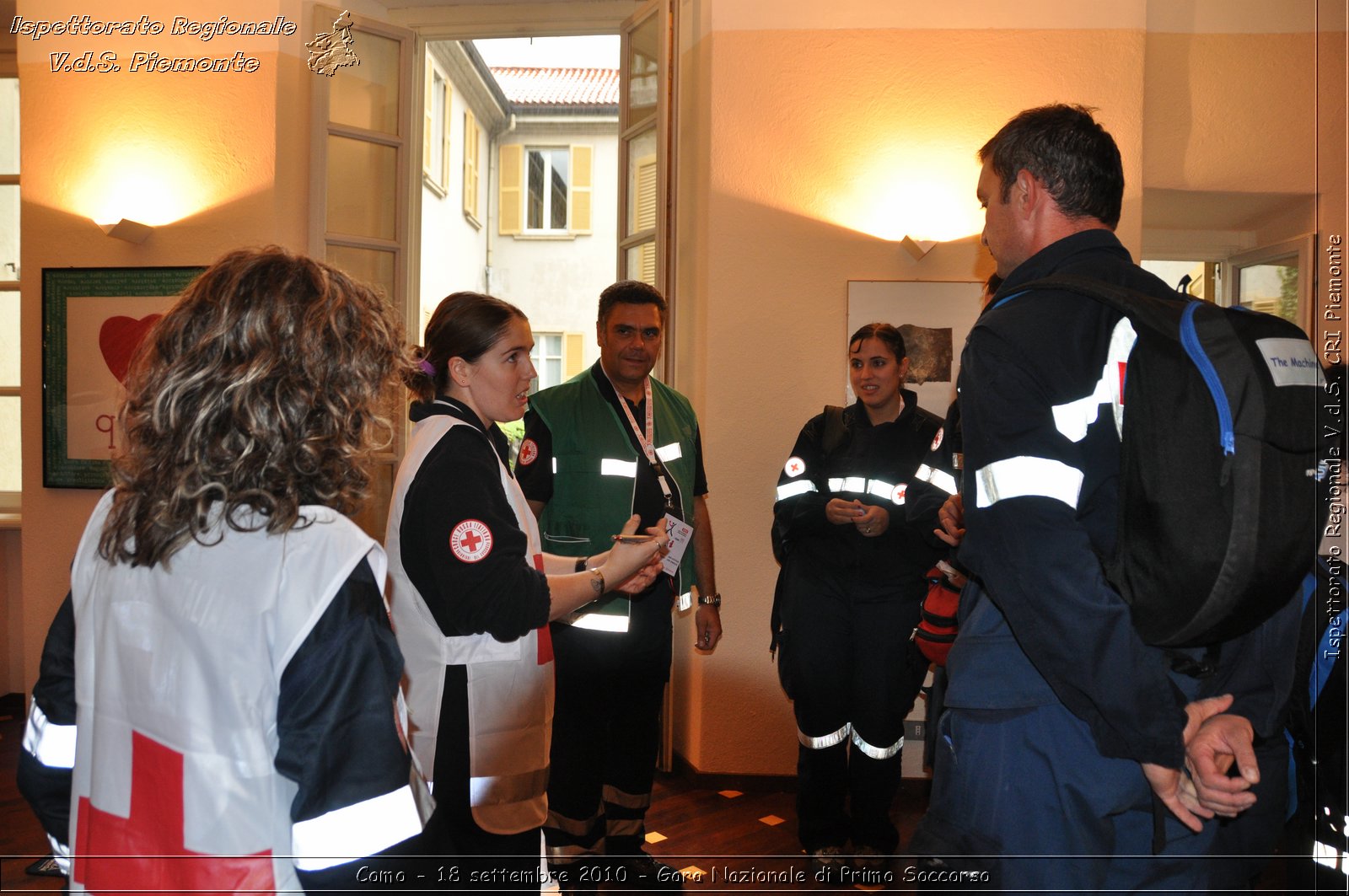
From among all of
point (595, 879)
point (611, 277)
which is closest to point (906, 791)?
point (595, 879)

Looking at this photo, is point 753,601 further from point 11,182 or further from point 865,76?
point 11,182

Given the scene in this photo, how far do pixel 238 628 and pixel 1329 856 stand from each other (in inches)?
66.9

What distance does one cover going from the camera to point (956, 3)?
3939 mm

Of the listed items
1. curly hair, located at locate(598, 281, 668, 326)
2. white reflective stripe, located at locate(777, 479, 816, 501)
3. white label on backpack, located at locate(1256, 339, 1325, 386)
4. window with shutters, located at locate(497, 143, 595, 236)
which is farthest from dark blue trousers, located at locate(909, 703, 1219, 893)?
window with shutters, located at locate(497, 143, 595, 236)

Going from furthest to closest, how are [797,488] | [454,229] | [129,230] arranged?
[454,229] → [129,230] → [797,488]

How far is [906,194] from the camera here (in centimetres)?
398

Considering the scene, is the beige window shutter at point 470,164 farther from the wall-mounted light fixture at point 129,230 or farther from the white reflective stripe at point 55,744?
the white reflective stripe at point 55,744

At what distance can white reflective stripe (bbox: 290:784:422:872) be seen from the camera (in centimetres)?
94

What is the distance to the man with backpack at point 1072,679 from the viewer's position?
123 centimetres

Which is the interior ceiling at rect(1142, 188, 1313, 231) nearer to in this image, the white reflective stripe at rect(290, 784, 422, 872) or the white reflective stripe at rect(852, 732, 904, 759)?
the white reflective stripe at rect(852, 732, 904, 759)

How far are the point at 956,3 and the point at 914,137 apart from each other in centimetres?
59

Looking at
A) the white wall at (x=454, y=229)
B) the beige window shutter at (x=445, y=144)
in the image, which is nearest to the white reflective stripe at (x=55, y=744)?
the white wall at (x=454, y=229)

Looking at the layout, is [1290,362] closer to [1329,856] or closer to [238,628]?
[1329,856]

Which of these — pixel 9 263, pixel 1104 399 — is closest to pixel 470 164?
pixel 9 263
